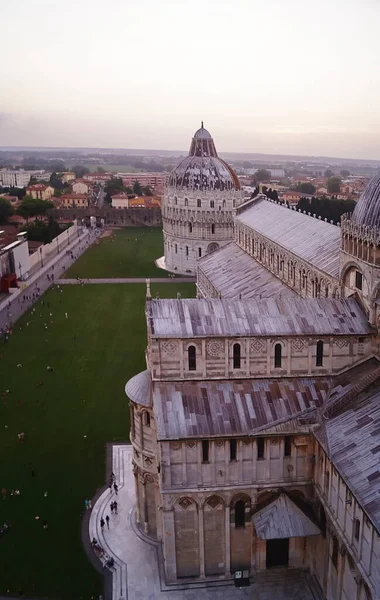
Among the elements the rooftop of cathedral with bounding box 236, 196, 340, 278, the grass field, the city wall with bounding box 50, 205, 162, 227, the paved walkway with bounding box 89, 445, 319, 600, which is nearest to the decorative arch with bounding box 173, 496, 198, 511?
the paved walkway with bounding box 89, 445, 319, 600

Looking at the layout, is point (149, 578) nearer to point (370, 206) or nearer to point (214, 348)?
point (214, 348)

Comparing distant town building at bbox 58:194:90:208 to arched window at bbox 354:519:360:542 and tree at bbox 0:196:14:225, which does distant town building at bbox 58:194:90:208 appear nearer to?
tree at bbox 0:196:14:225

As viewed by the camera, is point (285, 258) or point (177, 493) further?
point (285, 258)

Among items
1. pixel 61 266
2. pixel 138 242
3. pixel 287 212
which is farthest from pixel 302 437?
pixel 138 242

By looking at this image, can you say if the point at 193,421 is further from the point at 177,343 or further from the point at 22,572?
the point at 22,572

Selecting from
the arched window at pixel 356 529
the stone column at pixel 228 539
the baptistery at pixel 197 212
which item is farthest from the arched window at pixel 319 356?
the baptistery at pixel 197 212

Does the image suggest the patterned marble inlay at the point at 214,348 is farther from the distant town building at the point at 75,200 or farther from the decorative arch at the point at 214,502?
the distant town building at the point at 75,200

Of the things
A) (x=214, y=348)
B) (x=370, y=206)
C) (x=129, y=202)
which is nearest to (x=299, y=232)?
(x=370, y=206)
